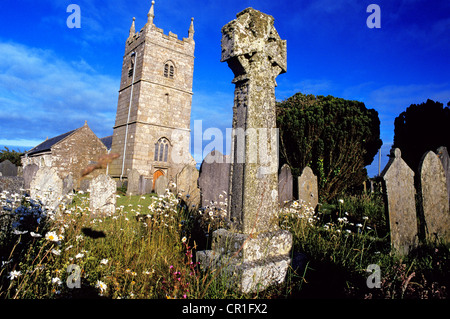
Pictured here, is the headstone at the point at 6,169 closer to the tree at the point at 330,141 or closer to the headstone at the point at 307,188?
the tree at the point at 330,141

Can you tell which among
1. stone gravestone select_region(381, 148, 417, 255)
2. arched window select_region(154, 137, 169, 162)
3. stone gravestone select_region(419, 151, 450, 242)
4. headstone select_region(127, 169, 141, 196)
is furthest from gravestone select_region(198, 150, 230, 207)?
arched window select_region(154, 137, 169, 162)

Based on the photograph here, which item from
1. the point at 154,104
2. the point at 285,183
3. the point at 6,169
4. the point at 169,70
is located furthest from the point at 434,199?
the point at 169,70

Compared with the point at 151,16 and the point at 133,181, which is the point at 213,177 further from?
the point at 151,16

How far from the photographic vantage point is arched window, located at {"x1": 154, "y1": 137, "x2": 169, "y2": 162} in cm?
2217

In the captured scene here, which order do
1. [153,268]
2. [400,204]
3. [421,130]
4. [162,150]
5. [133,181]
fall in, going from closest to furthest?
[153,268] → [400,204] → [421,130] → [133,181] → [162,150]

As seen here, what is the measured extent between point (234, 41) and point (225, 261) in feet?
7.96

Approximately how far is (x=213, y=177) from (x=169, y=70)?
19918mm

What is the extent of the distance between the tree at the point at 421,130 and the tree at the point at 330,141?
131 inches

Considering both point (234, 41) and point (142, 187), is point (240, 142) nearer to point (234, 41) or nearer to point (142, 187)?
point (234, 41)

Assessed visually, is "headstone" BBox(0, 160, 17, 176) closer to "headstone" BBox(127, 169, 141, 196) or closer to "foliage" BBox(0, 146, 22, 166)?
"headstone" BBox(127, 169, 141, 196)

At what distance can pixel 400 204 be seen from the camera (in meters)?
4.05

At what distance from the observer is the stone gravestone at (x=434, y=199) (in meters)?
4.18

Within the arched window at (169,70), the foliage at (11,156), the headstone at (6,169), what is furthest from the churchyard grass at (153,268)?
the foliage at (11,156)
